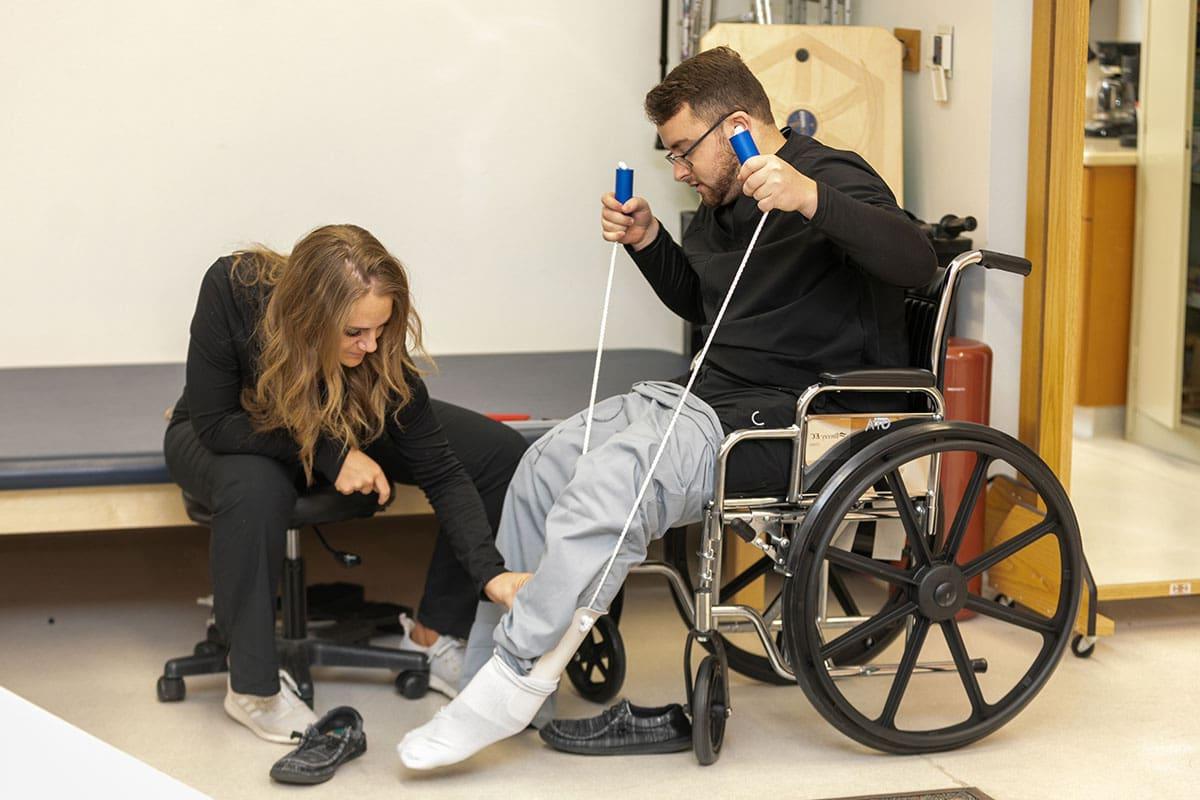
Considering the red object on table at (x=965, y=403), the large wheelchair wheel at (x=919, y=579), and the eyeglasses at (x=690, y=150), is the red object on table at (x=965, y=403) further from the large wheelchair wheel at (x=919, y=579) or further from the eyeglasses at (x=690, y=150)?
the eyeglasses at (x=690, y=150)

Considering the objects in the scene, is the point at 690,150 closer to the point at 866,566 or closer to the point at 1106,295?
the point at 866,566

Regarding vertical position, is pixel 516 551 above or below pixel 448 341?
below

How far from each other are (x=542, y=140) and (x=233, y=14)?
35.1 inches

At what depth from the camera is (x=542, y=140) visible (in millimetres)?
3916

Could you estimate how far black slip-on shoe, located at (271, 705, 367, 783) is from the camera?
230cm

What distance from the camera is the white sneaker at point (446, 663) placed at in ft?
9.03

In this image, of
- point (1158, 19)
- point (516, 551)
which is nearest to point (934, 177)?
point (1158, 19)

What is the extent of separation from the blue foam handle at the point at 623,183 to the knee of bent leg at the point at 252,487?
0.80 meters

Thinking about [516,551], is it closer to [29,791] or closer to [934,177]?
[29,791]

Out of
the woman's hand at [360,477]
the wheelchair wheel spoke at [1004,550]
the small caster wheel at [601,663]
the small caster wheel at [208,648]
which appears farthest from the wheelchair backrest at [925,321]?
the small caster wheel at [208,648]

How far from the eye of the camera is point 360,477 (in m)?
2.53

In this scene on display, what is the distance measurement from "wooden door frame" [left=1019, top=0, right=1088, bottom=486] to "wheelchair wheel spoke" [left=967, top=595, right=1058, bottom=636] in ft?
1.95

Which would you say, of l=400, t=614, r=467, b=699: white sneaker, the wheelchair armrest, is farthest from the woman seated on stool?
the wheelchair armrest

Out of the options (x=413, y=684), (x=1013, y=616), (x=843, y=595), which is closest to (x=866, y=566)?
(x=1013, y=616)
